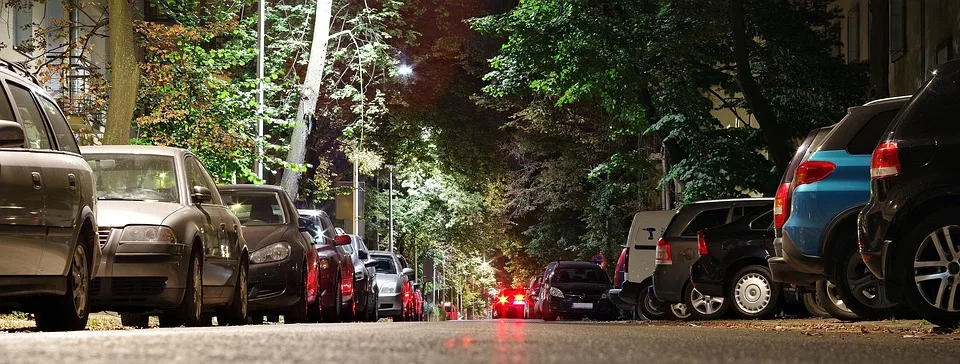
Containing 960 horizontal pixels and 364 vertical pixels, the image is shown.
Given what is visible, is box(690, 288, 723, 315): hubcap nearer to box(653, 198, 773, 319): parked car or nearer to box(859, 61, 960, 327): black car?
box(653, 198, 773, 319): parked car

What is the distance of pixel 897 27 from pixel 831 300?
1749cm

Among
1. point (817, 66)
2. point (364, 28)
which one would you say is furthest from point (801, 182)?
point (364, 28)

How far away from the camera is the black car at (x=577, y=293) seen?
34000 mm

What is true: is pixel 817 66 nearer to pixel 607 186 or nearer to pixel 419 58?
pixel 419 58

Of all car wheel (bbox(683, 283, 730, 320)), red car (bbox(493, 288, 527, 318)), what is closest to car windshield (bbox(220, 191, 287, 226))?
car wheel (bbox(683, 283, 730, 320))

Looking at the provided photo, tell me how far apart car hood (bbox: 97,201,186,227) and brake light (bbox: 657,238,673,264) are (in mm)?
9280

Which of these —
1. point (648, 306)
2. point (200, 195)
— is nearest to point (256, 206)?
point (200, 195)

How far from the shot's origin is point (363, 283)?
26.3 meters

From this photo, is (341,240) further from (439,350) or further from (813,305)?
(439,350)

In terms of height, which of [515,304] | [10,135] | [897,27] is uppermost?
[897,27]

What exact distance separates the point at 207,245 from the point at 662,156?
33.4 m

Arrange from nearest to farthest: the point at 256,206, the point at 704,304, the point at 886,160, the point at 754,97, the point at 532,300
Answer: the point at 886,160, the point at 256,206, the point at 704,304, the point at 754,97, the point at 532,300

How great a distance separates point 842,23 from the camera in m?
39.2

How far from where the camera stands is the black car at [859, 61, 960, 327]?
37.6 feet
